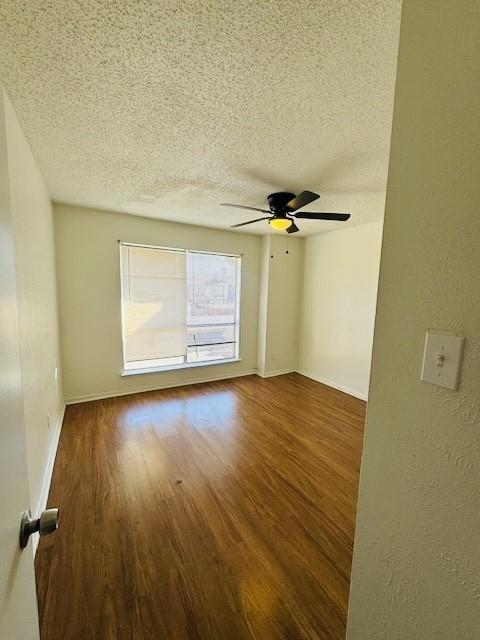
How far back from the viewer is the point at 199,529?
1.63 m

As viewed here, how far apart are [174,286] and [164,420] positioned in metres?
1.85

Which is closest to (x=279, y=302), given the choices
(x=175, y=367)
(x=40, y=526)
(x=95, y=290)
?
(x=175, y=367)

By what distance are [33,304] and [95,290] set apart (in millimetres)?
1603

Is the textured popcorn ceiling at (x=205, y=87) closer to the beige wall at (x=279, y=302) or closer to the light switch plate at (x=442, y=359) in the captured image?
the light switch plate at (x=442, y=359)

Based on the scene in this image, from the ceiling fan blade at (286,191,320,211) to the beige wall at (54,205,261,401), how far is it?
6.22 feet

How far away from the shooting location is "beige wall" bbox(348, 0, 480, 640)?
568 mm

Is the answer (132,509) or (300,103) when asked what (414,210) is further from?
(132,509)

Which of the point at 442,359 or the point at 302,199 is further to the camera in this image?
the point at 302,199

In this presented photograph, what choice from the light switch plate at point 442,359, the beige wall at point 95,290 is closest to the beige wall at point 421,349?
the light switch plate at point 442,359

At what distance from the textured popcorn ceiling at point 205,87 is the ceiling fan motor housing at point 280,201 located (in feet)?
0.70

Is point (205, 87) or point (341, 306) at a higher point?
point (205, 87)

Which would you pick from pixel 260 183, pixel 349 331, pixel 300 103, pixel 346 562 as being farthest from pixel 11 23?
pixel 349 331

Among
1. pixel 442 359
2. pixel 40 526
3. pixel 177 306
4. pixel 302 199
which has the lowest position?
pixel 40 526

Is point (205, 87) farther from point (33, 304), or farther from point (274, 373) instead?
point (274, 373)
